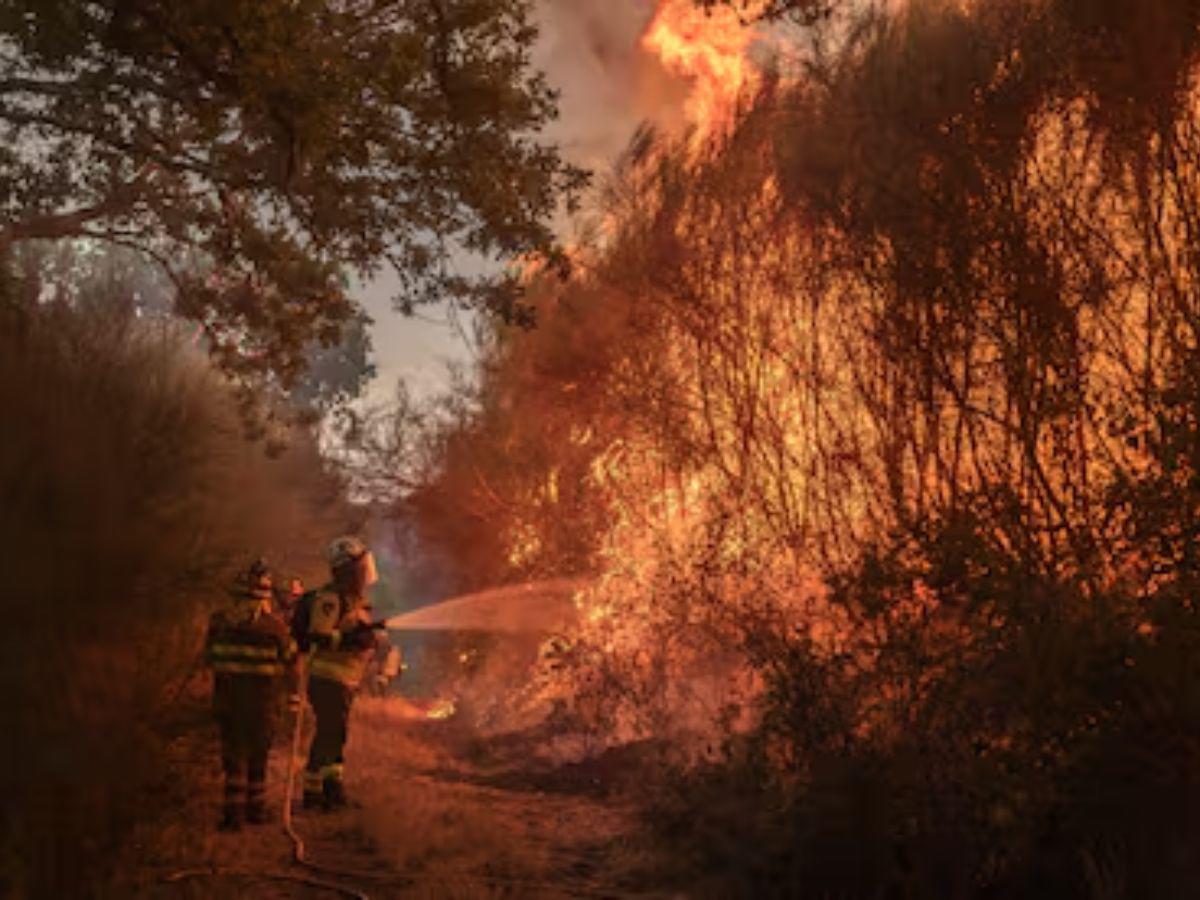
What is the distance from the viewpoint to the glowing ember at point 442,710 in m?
21.5

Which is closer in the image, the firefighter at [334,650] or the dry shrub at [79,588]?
the dry shrub at [79,588]

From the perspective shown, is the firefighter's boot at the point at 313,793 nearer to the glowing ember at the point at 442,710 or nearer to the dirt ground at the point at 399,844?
the dirt ground at the point at 399,844

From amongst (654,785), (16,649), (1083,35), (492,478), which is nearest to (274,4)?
(16,649)

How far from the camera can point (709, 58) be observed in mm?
12328

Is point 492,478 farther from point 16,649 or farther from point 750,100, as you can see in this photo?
point 16,649

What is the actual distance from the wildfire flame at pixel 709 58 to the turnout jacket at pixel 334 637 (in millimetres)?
6314

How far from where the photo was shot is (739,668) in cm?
1175

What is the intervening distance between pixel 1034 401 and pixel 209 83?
589 centimetres

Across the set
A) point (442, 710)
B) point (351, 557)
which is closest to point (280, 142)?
point (351, 557)

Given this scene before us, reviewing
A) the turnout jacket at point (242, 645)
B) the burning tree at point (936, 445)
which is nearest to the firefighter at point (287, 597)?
the burning tree at point (936, 445)

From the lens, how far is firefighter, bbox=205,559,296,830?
319 inches

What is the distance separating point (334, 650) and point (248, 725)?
935 mm

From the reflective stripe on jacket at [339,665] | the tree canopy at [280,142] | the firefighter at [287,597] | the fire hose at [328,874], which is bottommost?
the fire hose at [328,874]

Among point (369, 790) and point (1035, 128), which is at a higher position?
point (1035, 128)
